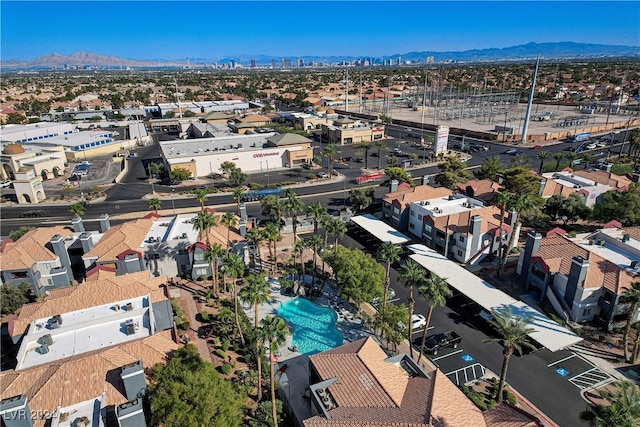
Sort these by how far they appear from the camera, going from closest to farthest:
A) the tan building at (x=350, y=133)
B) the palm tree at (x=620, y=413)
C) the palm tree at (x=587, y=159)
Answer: the palm tree at (x=620, y=413) → the palm tree at (x=587, y=159) → the tan building at (x=350, y=133)

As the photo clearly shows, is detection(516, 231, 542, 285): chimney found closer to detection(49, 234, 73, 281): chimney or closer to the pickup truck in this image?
the pickup truck

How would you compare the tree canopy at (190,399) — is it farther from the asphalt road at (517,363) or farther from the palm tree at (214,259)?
the asphalt road at (517,363)

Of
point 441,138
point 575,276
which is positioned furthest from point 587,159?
point 575,276

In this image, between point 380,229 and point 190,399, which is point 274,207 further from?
point 190,399

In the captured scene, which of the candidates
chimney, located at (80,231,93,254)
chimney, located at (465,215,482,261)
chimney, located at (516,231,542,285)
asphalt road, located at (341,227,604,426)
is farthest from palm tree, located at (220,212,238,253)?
chimney, located at (516,231,542,285)

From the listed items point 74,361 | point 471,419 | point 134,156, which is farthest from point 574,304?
point 134,156

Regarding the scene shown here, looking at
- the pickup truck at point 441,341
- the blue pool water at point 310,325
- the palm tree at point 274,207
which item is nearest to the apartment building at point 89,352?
the blue pool water at point 310,325

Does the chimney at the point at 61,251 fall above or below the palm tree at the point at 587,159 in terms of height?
below
